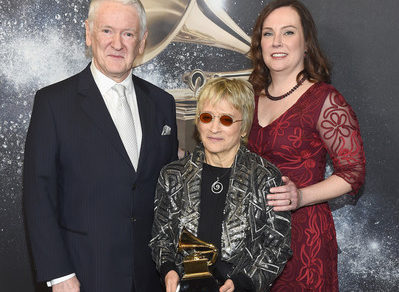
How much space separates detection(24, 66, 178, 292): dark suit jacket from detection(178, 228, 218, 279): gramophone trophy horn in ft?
1.13

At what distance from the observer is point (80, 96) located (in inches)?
85.9

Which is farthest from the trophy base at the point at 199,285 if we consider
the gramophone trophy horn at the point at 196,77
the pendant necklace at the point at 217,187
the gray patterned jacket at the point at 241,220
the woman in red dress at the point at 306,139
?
the gramophone trophy horn at the point at 196,77

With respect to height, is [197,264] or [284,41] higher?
[284,41]

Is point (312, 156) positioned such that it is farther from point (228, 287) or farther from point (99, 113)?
point (99, 113)

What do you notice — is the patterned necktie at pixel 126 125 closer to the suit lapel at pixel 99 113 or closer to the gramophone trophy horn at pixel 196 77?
the suit lapel at pixel 99 113

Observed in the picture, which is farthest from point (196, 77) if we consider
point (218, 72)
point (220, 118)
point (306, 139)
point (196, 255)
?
point (196, 255)

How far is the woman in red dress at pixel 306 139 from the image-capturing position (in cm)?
241

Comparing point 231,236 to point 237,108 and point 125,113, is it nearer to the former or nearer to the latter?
point 237,108

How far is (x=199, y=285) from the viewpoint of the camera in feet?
6.21

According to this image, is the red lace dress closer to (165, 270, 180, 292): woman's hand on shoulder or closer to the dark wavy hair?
Answer: the dark wavy hair

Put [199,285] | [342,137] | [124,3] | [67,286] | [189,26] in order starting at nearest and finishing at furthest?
[199,285], [67,286], [124,3], [342,137], [189,26]

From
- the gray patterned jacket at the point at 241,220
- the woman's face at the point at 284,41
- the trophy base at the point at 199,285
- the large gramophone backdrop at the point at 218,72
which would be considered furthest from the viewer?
the large gramophone backdrop at the point at 218,72

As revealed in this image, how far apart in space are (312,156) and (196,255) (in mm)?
844

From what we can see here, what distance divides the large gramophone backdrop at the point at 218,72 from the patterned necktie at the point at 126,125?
1.05 m
